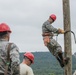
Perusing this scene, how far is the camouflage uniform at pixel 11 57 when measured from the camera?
312 inches

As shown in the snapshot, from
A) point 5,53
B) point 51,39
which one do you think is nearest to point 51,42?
point 51,39

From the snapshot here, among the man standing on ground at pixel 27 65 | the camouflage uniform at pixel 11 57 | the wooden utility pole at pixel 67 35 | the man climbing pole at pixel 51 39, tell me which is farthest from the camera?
the man climbing pole at pixel 51 39

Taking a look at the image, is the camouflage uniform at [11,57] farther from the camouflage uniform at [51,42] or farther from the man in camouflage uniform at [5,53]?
the camouflage uniform at [51,42]

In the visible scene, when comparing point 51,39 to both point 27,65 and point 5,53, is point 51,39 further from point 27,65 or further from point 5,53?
point 5,53

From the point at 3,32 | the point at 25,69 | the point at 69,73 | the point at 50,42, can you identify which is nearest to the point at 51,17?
the point at 50,42

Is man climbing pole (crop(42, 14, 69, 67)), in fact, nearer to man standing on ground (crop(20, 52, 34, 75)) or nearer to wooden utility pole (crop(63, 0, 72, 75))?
wooden utility pole (crop(63, 0, 72, 75))

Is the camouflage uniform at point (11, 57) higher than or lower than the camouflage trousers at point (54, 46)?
higher

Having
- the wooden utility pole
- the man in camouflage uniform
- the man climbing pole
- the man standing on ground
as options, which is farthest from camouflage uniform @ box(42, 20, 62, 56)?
the man in camouflage uniform

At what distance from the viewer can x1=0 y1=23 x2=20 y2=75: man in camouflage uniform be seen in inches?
312

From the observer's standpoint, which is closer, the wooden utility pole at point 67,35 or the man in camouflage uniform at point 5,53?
the man in camouflage uniform at point 5,53

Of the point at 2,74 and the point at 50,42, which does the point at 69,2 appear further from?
the point at 2,74

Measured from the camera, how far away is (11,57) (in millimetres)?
7957

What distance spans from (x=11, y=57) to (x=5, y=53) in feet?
0.72

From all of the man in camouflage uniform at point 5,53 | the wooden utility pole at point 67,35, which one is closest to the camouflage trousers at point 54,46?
the wooden utility pole at point 67,35
